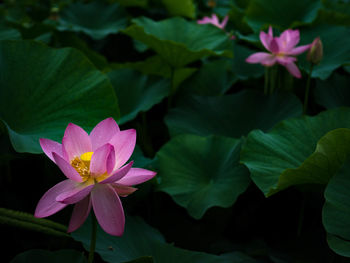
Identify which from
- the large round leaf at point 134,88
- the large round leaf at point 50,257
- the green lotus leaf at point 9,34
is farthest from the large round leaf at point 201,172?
the green lotus leaf at point 9,34

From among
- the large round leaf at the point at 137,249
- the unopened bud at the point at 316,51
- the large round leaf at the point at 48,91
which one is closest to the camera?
the large round leaf at the point at 137,249

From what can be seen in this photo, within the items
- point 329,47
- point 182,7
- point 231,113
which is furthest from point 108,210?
point 182,7

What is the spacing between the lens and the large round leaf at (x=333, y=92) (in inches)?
46.4

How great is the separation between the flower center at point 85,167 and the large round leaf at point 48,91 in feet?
0.75

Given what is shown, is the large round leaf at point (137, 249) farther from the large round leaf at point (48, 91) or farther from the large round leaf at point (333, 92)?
the large round leaf at point (333, 92)

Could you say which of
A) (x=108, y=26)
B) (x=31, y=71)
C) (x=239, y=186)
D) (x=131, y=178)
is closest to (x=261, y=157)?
(x=239, y=186)

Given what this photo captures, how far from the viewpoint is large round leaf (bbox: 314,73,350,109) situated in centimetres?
118

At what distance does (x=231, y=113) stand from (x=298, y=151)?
0.37 m

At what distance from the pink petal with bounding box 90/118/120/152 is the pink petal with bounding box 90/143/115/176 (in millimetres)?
72

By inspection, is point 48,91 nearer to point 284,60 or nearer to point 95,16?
point 284,60

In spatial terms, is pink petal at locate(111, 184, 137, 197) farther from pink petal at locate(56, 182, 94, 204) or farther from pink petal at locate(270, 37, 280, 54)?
pink petal at locate(270, 37, 280, 54)

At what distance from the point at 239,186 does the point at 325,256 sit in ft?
0.85

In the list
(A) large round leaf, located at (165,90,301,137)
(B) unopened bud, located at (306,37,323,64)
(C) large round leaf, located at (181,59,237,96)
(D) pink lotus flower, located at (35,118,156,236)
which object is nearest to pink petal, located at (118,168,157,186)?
(D) pink lotus flower, located at (35,118,156,236)

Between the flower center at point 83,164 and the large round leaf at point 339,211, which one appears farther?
the large round leaf at point 339,211
